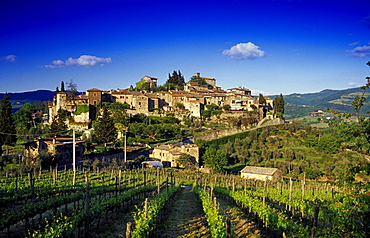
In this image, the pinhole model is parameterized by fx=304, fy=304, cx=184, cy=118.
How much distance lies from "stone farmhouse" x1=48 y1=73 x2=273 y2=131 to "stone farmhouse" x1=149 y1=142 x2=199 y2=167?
17101 millimetres

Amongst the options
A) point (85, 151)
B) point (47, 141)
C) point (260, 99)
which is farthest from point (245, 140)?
point (47, 141)

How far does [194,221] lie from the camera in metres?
12.1

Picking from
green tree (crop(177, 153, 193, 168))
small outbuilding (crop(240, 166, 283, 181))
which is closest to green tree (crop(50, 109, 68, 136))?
green tree (crop(177, 153, 193, 168))

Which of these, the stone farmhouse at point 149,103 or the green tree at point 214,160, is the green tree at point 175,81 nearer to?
the stone farmhouse at point 149,103

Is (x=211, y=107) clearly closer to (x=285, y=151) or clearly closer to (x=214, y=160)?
(x=285, y=151)

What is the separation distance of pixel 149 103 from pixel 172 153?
26104 millimetres

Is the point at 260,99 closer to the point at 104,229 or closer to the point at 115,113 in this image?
the point at 115,113

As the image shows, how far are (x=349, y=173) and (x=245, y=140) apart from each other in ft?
165

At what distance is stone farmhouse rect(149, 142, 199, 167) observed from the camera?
3869cm

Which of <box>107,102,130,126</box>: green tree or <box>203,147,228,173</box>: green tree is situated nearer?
<box>203,147,228,173</box>: green tree

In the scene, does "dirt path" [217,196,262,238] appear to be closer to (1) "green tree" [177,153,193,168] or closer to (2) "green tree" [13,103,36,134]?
(1) "green tree" [177,153,193,168]

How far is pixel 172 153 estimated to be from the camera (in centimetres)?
3894

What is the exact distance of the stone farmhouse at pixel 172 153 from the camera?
38688 mm

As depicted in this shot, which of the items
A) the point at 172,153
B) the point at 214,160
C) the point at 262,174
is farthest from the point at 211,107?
the point at 262,174
